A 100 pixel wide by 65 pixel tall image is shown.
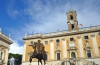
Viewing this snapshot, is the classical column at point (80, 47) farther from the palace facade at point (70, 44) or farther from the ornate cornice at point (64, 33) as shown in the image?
the ornate cornice at point (64, 33)

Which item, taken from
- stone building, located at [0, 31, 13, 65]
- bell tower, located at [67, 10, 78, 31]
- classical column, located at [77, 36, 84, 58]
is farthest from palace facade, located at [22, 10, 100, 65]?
stone building, located at [0, 31, 13, 65]

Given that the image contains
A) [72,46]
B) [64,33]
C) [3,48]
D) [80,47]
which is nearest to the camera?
[3,48]

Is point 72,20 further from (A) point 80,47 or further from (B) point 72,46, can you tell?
(A) point 80,47

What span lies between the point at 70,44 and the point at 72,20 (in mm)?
8687

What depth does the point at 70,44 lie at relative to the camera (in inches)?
1357

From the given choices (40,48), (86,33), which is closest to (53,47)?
(86,33)

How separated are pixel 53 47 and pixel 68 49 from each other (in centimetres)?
445

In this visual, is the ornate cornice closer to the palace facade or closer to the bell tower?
A: the palace facade

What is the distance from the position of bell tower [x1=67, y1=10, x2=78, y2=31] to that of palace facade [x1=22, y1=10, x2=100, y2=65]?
30cm

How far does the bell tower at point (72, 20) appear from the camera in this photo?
126 ft

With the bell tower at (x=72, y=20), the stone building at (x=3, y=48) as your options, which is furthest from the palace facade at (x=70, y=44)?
the stone building at (x=3, y=48)

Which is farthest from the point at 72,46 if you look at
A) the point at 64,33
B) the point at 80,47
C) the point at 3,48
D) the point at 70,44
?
the point at 3,48

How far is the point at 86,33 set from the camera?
34031mm

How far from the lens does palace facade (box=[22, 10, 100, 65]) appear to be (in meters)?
32.1
